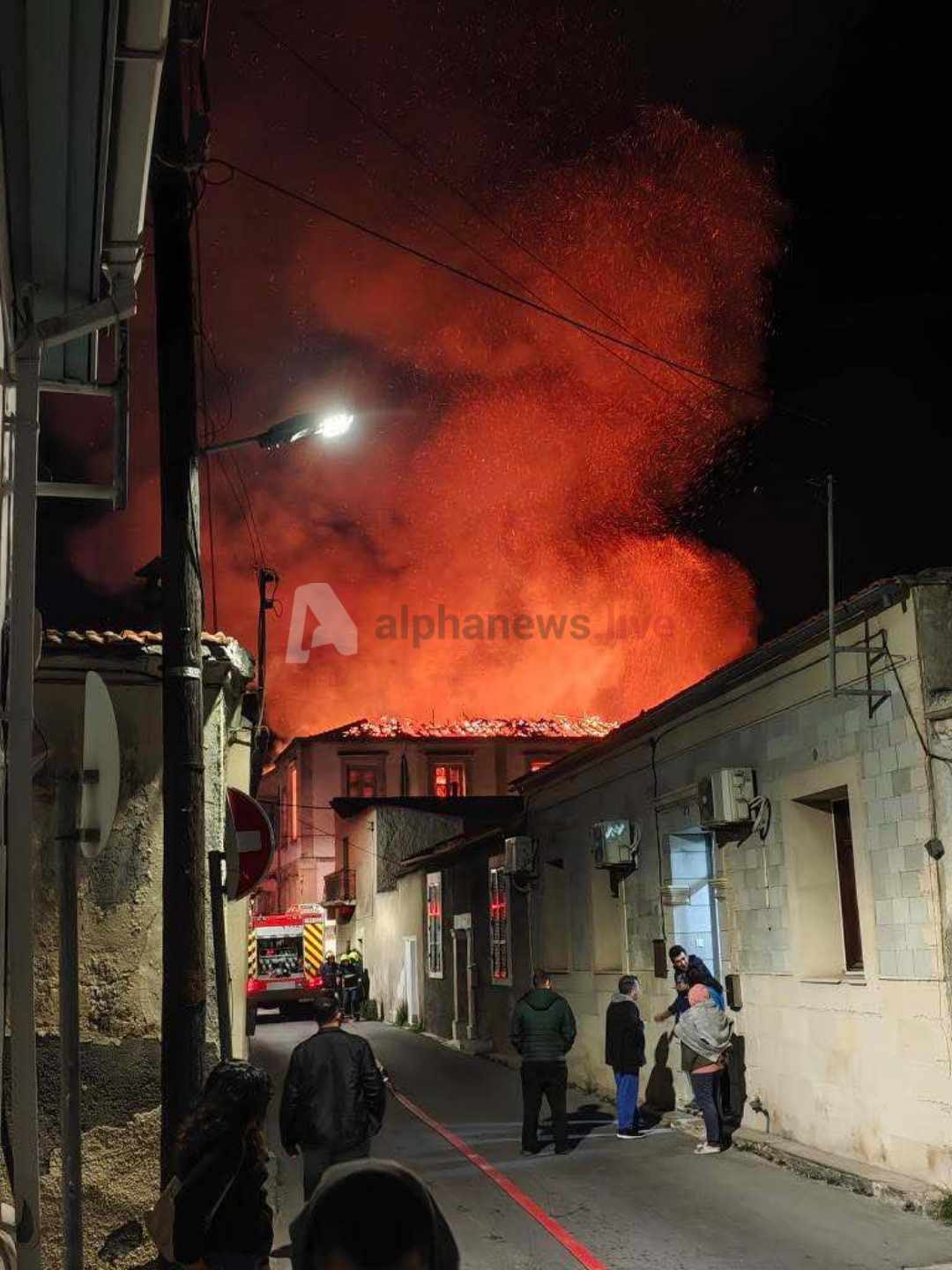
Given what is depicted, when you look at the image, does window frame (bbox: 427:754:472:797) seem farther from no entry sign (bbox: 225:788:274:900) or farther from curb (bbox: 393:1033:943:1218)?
no entry sign (bbox: 225:788:274:900)

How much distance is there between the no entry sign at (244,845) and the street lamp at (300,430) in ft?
8.21

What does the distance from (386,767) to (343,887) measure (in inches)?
459

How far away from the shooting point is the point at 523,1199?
10180 mm

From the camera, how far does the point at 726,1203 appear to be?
31.6 feet

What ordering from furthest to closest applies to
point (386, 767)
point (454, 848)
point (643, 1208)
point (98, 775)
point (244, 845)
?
point (386, 767), point (454, 848), point (643, 1208), point (244, 845), point (98, 775)

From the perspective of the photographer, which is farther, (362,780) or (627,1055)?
(362,780)

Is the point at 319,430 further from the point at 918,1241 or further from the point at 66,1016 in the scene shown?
the point at 918,1241

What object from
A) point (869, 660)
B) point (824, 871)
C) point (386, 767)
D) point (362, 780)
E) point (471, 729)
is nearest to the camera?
point (869, 660)

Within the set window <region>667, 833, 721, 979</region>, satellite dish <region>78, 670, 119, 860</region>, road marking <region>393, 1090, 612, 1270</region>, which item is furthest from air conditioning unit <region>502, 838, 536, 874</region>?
satellite dish <region>78, 670, 119, 860</region>

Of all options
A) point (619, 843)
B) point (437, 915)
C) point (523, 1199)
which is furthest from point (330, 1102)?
point (437, 915)

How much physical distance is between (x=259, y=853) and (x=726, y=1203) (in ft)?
16.0

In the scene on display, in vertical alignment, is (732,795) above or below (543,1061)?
above

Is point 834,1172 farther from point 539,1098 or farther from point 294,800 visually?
point 294,800

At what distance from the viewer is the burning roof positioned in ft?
187
